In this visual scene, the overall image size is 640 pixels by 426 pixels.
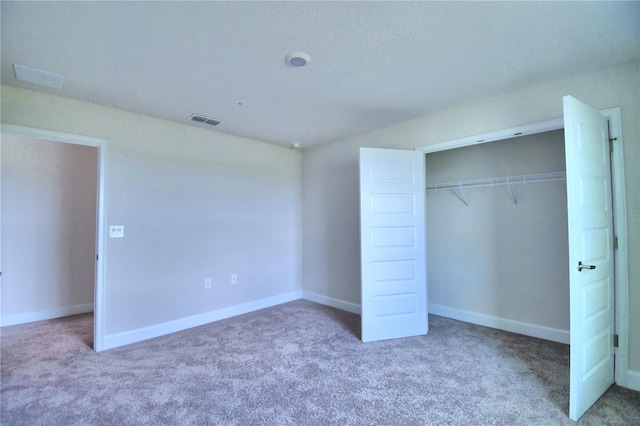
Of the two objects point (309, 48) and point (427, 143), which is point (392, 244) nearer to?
point (427, 143)

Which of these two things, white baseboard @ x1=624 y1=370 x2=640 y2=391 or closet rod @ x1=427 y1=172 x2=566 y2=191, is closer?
white baseboard @ x1=624 y1=370 x2=640 y2=391

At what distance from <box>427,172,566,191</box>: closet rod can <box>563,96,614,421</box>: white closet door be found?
0.87m

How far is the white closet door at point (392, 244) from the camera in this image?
10.6 ft

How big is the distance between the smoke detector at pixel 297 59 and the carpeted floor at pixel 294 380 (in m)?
2.51

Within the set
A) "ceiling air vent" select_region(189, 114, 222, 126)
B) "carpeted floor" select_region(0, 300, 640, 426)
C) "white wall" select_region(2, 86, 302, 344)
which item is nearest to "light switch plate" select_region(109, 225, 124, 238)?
"white wall" select_region(2, 86, 302, 344)

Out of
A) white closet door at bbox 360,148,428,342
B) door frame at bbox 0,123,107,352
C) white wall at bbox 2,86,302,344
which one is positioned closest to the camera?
door frame at bbox 0,123,107,352

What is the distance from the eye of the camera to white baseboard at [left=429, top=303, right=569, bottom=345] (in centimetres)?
308

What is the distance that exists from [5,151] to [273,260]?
3770mm

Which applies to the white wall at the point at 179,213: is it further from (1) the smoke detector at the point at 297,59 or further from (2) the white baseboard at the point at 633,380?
(2) the white baseboard at the point at 633,380

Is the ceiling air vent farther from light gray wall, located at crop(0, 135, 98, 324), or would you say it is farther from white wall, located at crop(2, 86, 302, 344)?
light gray wall, located at crop(0, 135, 98, 324)

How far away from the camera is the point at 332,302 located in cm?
452

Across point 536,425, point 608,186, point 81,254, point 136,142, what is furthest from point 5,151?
point 608,186

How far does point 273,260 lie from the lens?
184 inches

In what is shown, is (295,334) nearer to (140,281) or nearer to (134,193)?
(140,281)
